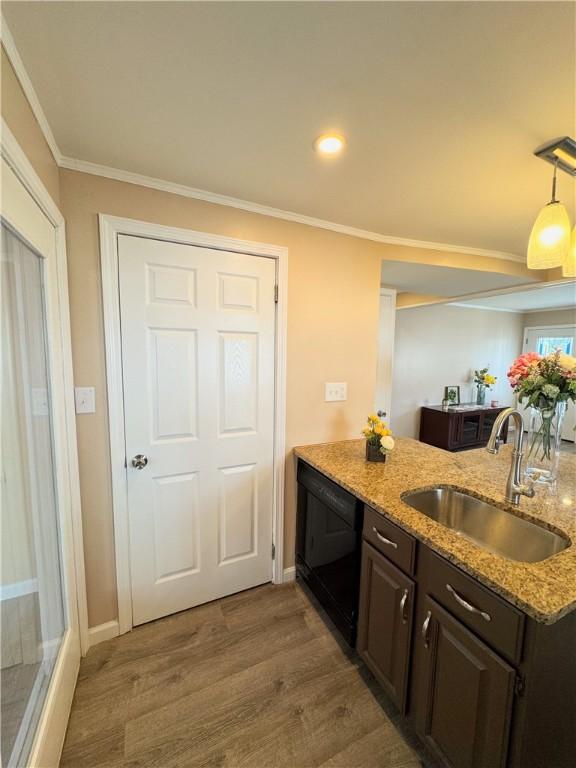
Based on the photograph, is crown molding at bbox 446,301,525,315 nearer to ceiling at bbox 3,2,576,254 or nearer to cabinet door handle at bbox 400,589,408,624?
ceiling at bbox 3,2,576,254

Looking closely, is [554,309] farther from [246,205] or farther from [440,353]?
[246,205]

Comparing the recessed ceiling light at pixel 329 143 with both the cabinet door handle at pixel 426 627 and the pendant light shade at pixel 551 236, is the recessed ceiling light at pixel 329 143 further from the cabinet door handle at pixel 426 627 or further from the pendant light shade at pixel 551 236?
the cabinet door handle at pixel 426 627

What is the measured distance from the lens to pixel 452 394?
16.2 ft

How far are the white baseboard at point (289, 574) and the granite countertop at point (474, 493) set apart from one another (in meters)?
0.83

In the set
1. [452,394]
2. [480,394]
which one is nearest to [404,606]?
[452,394]

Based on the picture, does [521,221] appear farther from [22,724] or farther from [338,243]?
[22,724]

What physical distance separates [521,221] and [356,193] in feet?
3.91

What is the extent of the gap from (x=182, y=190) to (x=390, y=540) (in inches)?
76.0

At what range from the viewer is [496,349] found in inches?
221

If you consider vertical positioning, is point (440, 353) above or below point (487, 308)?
below

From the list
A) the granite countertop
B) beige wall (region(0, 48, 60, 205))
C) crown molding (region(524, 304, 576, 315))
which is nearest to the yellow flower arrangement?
the granite countertop

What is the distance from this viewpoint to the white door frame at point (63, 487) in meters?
1.19

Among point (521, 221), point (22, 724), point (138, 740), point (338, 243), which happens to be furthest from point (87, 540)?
point (521, 221)

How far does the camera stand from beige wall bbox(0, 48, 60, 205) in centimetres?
89
